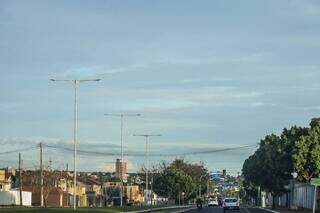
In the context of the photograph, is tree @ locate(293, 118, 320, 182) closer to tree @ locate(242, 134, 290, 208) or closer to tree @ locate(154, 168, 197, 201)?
tree @ locate(242, 134, 290, 208)

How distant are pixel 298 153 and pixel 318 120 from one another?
6.96 m

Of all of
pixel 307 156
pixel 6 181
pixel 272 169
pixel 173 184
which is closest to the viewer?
pixel 307 156

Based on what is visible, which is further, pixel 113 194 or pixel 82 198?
pixel 113 194

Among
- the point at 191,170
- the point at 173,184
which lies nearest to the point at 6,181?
the point at 173,184

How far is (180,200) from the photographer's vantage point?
527ft

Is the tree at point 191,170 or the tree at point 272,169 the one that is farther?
the tree at point 191,170

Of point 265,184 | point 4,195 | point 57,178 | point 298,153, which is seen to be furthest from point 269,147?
point 57,178

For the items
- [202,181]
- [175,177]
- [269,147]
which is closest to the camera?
[269,147]

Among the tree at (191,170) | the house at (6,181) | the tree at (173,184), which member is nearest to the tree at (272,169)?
the house at (6,181)

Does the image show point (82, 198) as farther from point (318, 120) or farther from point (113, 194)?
point (318, 120)

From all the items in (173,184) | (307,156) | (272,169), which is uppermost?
(307,156)

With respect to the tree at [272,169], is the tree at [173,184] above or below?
below

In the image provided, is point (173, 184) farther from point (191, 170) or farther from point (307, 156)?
point (307, 156)

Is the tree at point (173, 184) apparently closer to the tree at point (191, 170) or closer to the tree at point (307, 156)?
the tree at point (191, 170)
